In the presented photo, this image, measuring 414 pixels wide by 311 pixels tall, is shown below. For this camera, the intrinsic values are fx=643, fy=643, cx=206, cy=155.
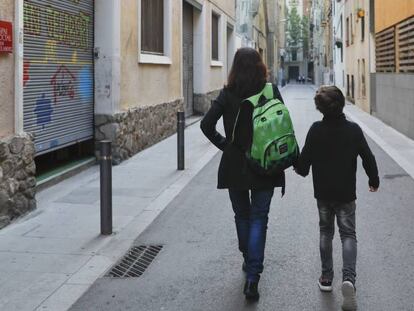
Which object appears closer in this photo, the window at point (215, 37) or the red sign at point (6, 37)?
the red sign at point (6, 37)

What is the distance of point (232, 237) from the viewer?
6.48 m

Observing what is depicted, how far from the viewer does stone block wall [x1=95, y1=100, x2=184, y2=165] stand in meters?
11.1

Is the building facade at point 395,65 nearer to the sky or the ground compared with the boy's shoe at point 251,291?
nearer to the sky

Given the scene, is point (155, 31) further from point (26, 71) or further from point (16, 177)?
point (16, 177)

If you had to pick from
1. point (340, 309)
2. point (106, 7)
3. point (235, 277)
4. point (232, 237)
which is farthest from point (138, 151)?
point (340, 309)

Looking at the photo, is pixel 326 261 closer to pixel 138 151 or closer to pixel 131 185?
pixel 131 185

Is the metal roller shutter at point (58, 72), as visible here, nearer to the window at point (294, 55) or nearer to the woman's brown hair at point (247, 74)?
the woman's brown hair at point (247, 74)

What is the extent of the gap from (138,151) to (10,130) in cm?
556

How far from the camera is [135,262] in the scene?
573cm

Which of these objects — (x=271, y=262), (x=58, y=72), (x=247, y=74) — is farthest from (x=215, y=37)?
(x=247, y=74)

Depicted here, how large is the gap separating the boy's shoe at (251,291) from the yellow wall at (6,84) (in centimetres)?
359

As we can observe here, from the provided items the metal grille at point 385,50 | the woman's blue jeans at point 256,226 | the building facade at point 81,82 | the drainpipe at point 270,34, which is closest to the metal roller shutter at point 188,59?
the building facade at point 81,82

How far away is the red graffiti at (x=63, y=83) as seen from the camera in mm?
9242

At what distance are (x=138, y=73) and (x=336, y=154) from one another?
8758mm
